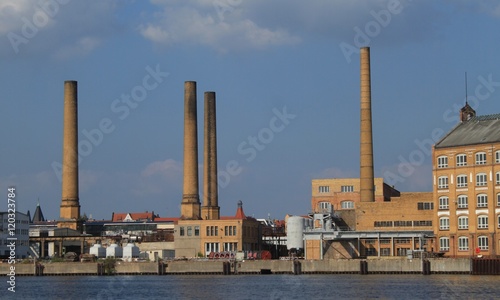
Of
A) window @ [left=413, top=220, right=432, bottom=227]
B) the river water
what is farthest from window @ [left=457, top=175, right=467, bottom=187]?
the river water

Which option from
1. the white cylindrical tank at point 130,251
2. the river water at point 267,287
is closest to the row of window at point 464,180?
the river water at point 267,287

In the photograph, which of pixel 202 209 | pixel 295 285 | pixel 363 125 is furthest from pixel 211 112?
pixel 295 285

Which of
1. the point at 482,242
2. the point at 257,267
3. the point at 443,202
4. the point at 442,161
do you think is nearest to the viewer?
the point at 482,242

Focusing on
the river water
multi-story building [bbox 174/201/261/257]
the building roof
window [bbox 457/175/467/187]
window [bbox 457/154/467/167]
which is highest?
the building roof

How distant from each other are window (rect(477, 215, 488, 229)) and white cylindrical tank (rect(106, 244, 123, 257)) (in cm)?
5725

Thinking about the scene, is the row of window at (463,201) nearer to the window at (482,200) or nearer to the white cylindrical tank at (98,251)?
the window at (482,200)

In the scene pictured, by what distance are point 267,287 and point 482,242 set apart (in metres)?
38.5

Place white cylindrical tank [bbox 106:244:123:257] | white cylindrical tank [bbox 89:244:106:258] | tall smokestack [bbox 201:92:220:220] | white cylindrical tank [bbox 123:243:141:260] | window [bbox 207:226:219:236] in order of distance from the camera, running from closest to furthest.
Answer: white cylindrical tank [bbox 123:243:141:260] → white cylindrical tank [bbox 106:244:123:257] → white cylindrical tank [bbox 89:244:106:258] → window [bbox 207:226:219:236] → tall smokestack [bbox 201:92:220:220]

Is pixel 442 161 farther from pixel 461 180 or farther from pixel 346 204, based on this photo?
pixel 346 204

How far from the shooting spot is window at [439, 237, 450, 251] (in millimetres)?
145375

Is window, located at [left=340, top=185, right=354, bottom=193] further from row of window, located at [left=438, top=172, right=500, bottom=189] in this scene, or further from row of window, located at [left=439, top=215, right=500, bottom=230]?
row of window, located at [left=439, top=215, right=500, bottom=230]

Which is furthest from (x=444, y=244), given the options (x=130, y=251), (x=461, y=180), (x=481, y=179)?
(x=130, y=251)

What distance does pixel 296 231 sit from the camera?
6663 inches

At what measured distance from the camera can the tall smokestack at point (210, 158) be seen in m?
183
